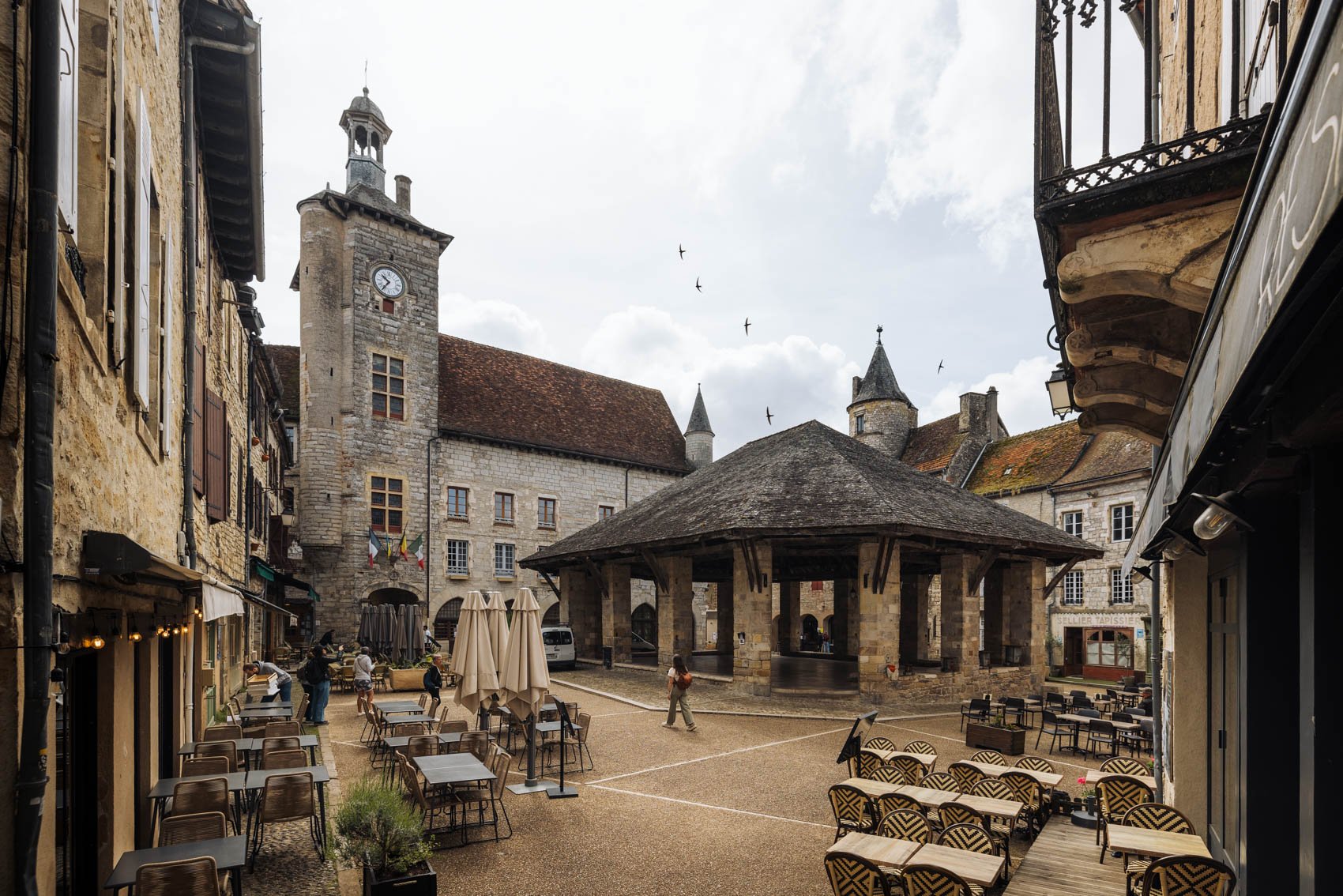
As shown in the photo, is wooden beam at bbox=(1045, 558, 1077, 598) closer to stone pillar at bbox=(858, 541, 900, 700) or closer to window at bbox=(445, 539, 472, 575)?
stone pillar at bbox=(858, 541, 900, 700)

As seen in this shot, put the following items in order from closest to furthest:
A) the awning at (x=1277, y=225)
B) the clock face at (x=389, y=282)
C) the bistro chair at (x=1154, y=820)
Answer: the awning at (x=1277, y=225), the bistro chair at (x=1154, y=820), the clock face at (x=389, y=282)

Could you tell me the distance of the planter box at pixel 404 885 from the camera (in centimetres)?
548

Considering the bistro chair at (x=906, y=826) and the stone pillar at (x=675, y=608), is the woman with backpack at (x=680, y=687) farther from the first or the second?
the bistro chair at (x=906, y=826)

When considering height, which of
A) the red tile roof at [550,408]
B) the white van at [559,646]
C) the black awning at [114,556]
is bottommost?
the white van at [559,646]

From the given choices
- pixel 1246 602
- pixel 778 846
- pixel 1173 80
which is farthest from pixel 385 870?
pixel 1173 80

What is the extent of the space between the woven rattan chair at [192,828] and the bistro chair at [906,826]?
5.08m

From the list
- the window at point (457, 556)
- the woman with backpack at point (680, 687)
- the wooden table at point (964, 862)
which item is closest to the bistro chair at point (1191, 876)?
the wooden table at point (964, 862)

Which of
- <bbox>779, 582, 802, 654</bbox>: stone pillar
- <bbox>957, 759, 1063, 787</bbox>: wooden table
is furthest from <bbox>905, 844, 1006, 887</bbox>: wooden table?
<bbox>779, 582, 802, 654</bbox>: stone pillar

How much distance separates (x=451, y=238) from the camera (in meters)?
31.8

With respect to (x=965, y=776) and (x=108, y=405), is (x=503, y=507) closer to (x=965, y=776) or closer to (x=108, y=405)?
(x=965, y=776)

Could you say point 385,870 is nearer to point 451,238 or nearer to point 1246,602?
point 1246,602

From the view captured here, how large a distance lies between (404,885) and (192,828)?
69.0 inches

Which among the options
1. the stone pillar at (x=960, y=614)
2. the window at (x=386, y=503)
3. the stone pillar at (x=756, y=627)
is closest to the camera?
the stone pillar at (x=756, y=627)

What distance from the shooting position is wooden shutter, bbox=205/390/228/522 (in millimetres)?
10227
